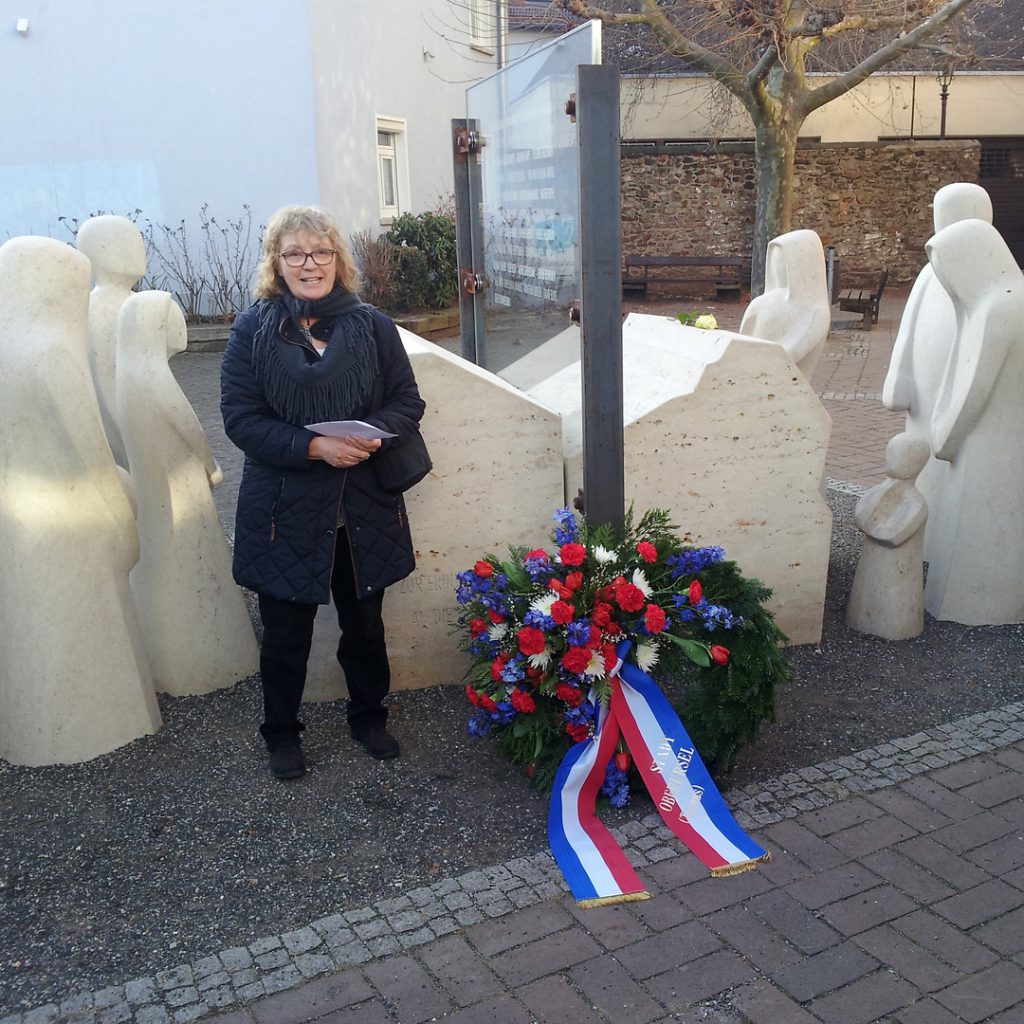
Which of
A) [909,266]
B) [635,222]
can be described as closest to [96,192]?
[635,222]

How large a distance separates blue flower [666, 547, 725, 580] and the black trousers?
997 mm

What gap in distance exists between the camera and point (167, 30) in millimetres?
15117

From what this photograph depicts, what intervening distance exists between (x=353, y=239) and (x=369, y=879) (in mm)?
14307

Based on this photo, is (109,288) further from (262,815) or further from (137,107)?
(137,107)

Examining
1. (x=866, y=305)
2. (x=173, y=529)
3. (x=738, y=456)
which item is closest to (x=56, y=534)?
(x=173, y=529)

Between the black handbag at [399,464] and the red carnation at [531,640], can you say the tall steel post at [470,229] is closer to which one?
the black handbag at [399,464]

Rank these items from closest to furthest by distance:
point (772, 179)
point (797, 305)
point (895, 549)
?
point (895, 549)
point (797, 305)
point (772, 179)

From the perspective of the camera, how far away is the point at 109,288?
529 cm

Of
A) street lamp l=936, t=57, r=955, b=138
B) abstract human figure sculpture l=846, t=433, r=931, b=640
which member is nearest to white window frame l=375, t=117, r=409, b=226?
street lamp l=936, t=57, r=955, b=138

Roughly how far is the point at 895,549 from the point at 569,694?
79.6 inches

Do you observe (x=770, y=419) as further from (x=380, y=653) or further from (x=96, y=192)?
(x=96, y=192)

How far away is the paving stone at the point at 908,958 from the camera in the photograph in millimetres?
2877

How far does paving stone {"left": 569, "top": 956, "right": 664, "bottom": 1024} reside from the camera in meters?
2.79

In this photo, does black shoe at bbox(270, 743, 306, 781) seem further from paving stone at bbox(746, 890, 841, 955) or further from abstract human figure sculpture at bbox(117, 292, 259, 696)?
paving stone at bbox(746, 890, 841, 955)
